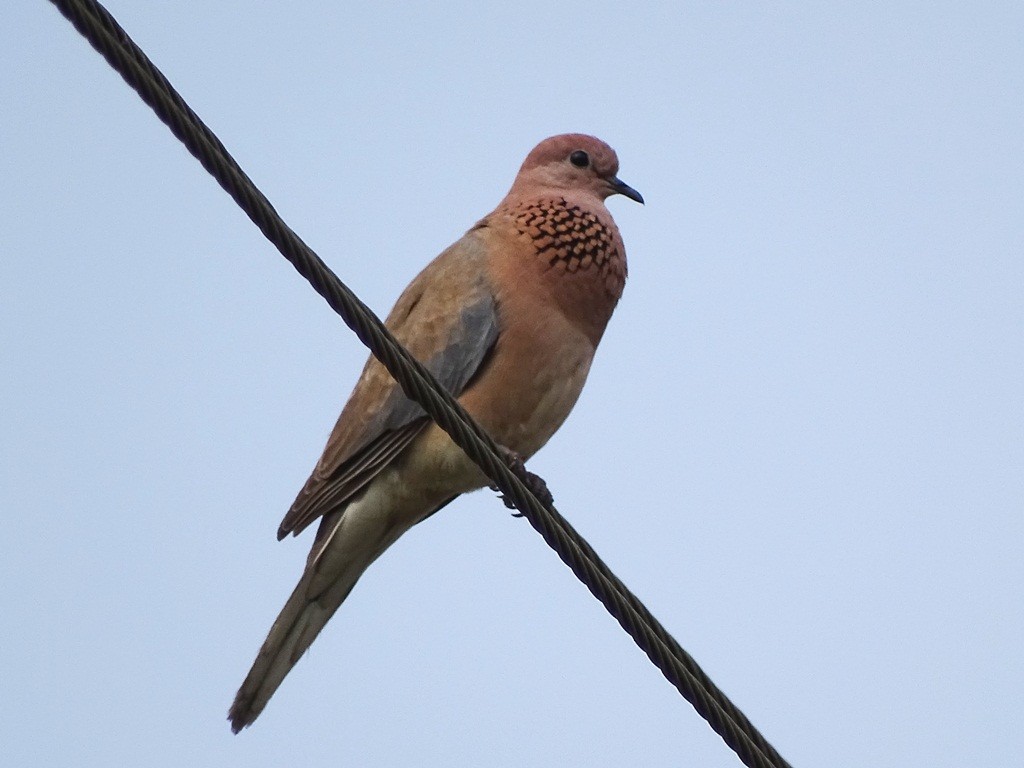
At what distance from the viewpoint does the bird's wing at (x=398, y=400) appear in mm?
4539

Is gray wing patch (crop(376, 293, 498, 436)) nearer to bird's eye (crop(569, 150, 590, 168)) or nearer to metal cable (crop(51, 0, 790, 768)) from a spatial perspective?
bird's eye (crop(569, 150, 590, 168))

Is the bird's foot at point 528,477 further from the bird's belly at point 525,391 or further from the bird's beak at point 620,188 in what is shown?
the bird's beak at point 620,188

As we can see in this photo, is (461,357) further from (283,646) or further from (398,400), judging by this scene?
(283,646)

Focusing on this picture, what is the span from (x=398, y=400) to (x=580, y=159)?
4.53 feet

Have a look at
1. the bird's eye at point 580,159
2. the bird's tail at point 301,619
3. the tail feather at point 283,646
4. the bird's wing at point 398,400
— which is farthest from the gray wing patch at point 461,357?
the bird's eye at point 580,159

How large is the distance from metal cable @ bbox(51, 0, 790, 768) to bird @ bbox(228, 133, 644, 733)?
4.38 ft

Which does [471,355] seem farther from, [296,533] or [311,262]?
[311,262]


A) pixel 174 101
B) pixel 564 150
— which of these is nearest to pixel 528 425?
pixel 564 150

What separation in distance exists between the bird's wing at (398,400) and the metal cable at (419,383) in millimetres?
1434

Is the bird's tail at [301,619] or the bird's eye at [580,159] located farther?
the bird's eye at [580,159]

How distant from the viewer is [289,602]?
4.65 m

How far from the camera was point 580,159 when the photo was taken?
5492 mm

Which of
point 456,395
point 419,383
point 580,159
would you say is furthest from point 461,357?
point 419,383

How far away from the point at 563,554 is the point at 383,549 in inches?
72.5
